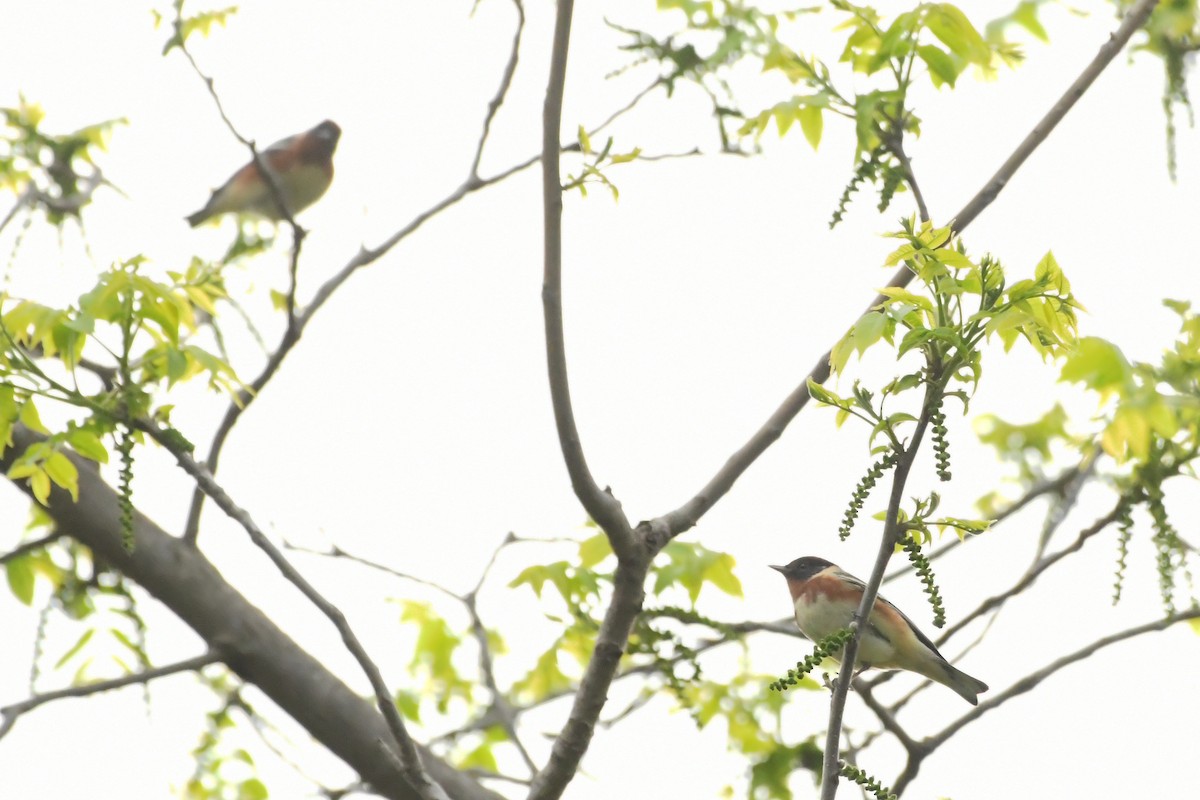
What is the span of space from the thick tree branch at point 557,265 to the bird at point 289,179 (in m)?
6.89

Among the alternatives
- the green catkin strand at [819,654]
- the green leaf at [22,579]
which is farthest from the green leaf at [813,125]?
the green leaf at [22,579]

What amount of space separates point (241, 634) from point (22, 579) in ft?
5.08

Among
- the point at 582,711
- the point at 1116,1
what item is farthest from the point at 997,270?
the point at 1116,1

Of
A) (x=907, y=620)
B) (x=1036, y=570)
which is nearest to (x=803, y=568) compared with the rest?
(x=907, y=620)

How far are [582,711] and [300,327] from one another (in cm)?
186

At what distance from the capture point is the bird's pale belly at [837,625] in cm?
523

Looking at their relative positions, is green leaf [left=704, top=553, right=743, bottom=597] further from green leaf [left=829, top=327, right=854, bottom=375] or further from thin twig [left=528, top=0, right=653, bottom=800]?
green leaf [left=829, top=327, right=854, bottom=375]

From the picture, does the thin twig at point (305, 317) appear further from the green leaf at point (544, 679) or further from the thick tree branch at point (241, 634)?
the green leaf at point (544, 679)

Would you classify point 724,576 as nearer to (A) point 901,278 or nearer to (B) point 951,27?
(A) point 901,278

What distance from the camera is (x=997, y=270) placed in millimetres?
2508

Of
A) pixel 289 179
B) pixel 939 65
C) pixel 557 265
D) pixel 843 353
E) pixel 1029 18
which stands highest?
pixel 289 179

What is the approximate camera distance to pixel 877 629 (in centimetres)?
524

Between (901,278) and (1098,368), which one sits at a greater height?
(901,278)

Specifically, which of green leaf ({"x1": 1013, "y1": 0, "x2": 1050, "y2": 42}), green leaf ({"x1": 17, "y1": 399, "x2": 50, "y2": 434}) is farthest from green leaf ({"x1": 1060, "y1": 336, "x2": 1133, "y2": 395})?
green leaf ({"x1": 1013, "y1": 0, "x2": 1050, "y2": 42})
